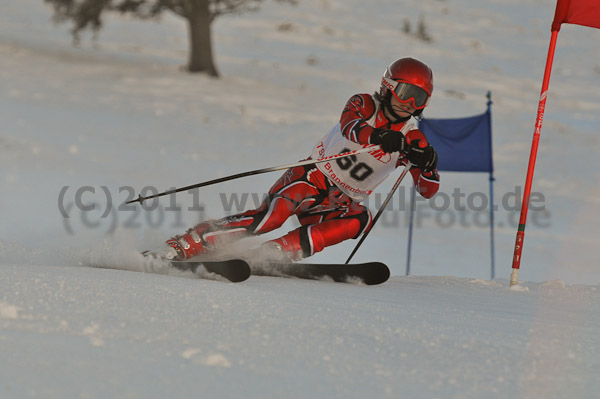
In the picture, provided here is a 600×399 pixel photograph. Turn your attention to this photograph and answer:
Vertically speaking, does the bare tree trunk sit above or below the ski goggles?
above

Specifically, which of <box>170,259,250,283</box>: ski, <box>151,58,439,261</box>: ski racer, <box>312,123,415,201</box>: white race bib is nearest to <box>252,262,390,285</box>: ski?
<box>151,58,439,261</box>: ski racer

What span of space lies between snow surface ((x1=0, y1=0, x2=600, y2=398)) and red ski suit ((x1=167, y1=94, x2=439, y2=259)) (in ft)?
1.37

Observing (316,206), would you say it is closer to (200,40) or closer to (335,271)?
(335,271)

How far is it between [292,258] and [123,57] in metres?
16.6

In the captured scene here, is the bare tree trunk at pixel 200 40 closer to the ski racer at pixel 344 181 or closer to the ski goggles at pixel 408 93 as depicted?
the ski racer at pixel 344 181

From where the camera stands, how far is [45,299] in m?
3.02

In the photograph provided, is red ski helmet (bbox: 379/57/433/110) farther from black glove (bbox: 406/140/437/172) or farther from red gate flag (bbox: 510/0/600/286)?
red gate flag (bbox: 510/0/600/286)

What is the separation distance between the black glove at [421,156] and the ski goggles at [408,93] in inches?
10.9

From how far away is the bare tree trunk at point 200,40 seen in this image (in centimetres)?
1830

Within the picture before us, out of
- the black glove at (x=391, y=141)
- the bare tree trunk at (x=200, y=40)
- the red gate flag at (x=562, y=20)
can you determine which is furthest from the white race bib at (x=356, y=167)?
the bare tree trunk at (x=200, y=40)

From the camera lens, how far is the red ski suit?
482cm

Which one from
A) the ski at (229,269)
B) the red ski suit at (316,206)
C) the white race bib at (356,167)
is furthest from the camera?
the white race bib at (356,167)

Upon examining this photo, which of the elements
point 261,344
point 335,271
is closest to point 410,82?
point 335,271

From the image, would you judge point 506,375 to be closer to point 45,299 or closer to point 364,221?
point 45,299
